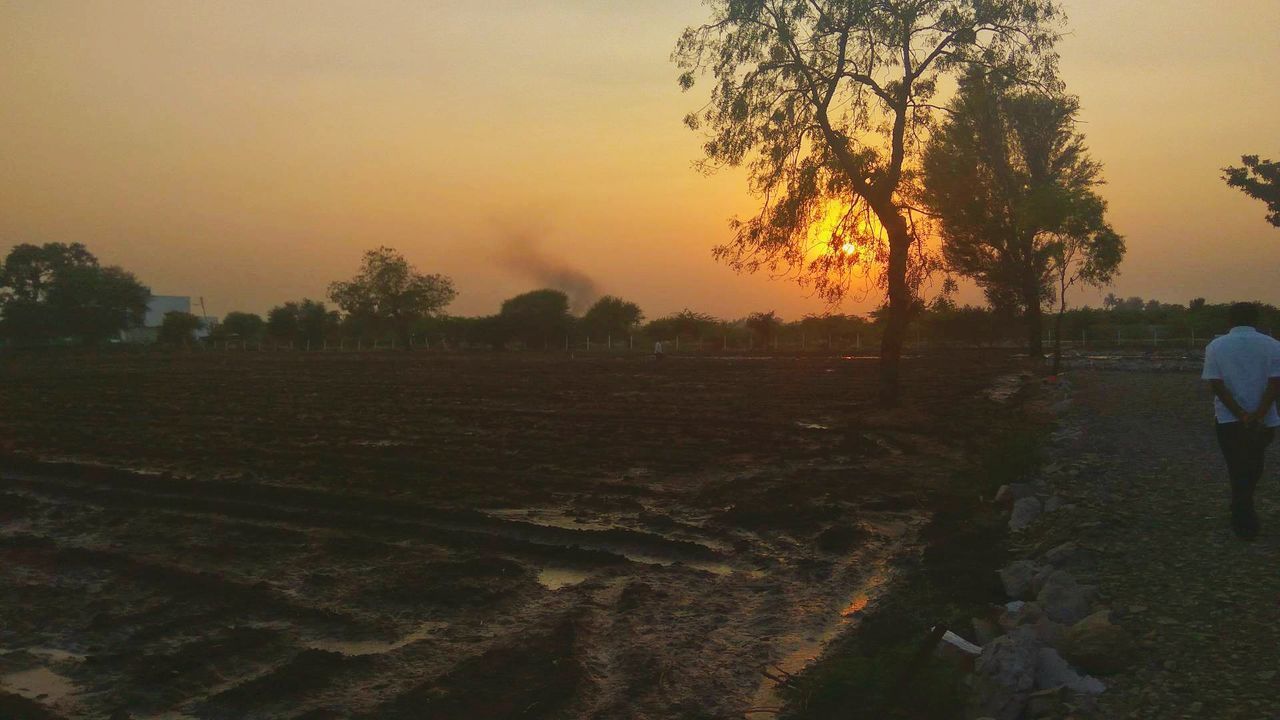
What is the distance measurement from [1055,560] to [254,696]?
542 cm

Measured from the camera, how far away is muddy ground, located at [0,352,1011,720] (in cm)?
489

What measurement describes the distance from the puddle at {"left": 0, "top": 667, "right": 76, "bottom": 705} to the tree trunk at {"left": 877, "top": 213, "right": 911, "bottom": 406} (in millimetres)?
18520

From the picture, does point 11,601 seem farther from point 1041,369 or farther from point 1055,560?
point 1041,369

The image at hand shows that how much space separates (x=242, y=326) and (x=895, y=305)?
346ft

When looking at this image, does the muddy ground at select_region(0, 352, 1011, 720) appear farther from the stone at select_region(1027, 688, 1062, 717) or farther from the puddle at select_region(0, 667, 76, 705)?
the stone at select_region(1027, 688, 1062, 717)

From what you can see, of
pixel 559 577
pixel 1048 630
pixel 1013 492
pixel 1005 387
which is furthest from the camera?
pixel 1005 387

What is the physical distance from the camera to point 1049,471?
10.0 metres

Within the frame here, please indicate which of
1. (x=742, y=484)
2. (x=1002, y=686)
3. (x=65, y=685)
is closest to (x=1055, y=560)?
(x=1002, y=686)

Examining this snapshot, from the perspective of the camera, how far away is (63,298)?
8312 cm

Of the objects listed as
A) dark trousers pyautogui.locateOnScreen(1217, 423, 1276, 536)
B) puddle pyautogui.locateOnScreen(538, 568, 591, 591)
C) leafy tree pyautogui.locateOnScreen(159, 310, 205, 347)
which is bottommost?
puddle pyautogui.locateOnScreen(538, 568, 591, 591)

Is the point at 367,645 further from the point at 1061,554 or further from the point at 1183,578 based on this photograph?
the point at 1183,578

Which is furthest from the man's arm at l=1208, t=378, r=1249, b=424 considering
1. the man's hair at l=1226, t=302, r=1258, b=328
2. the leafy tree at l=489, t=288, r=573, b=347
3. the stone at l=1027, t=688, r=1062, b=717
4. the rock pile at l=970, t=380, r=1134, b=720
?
the leafy tree at l=489, t=288, r=573, b=347

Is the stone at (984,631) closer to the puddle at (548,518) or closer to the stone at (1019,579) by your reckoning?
the stone at (1019,579)

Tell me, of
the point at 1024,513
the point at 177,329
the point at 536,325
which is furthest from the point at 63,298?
the point at 1024,513
